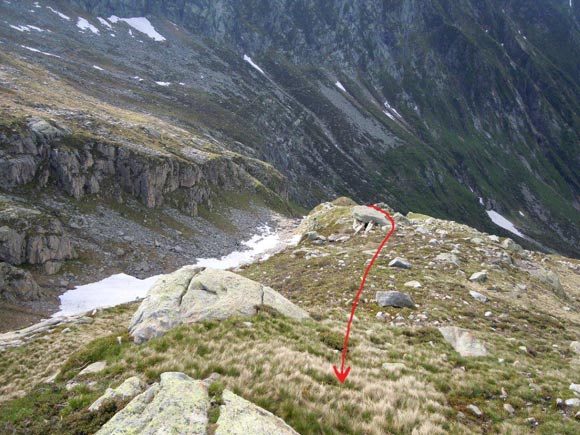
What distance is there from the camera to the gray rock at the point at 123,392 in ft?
29.2

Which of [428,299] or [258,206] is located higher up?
[428,299]

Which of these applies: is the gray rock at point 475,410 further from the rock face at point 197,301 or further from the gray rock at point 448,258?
the gray rock at point 448,258

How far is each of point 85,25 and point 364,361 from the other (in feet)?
690

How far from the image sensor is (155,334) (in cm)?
1338

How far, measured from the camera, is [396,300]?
68.7 ft

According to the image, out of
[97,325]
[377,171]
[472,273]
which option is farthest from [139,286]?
[377,171]

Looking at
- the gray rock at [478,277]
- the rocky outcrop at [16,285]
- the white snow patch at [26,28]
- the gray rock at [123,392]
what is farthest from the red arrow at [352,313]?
the white snow patch at [26,28]

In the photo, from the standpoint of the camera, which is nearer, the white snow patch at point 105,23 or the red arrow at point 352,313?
the red arrow at point 352,313

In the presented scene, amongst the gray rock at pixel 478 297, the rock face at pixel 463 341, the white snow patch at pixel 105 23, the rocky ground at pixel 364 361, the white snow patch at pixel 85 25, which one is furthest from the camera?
the white snow patch at pixel 105 23

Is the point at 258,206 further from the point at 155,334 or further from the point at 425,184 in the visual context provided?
the point at 425,184

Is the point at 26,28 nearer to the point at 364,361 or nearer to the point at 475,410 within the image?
the point at 364,361

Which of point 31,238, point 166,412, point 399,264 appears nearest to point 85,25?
point 31,238

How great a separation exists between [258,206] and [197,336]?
244ft

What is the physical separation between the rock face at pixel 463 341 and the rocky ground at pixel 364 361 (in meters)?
0.07
